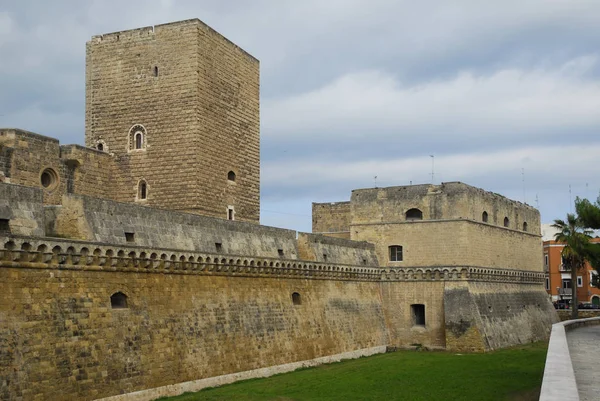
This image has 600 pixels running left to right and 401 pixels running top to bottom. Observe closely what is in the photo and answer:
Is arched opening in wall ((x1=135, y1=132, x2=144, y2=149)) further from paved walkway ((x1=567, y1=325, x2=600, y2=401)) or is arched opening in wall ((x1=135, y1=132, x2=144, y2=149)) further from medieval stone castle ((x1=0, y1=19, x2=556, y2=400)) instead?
paved walkway ((x1=567, y1=325, x2=600, y2=401))

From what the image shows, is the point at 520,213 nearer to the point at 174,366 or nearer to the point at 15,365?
the point at 174,366

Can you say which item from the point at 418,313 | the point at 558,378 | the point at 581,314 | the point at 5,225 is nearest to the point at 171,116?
the point at 5,225

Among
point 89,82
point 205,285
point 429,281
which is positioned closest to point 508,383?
point 205,285

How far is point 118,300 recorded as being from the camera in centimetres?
1827

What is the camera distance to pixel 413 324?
32969 millimetres

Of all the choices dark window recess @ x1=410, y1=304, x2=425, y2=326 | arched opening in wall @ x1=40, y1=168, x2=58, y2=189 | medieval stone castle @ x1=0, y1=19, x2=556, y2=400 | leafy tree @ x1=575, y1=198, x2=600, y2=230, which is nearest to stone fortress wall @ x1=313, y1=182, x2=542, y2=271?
medieval stone castle @ x1=0, y1=19, x2=556, y2=400

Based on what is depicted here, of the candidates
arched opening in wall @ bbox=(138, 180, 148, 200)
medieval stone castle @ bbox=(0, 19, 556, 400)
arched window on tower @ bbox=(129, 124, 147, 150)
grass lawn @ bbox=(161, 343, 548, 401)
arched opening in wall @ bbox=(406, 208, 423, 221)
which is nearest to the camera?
medieval stone castle @ bbox=(0, 19, 556, 400)

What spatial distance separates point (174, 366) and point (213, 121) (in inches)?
470

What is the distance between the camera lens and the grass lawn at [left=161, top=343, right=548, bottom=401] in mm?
19172

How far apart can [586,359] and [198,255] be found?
10644 mm

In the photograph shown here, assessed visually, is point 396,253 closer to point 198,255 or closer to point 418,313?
point 418,313

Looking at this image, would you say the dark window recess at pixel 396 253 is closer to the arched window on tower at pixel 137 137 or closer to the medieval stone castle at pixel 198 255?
the medieval stone castle at pixel 198 255

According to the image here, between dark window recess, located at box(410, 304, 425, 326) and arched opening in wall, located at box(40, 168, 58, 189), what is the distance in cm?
1675

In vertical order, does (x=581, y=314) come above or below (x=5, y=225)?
below
